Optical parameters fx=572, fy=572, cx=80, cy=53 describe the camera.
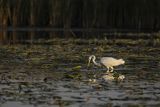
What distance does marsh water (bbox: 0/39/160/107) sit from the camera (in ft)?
35.1

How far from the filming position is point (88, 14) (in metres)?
40.0

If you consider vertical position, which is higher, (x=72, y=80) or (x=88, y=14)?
(x=88, y=14)

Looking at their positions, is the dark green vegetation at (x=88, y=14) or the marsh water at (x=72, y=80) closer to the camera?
the marsh water at (x=72, y=80)

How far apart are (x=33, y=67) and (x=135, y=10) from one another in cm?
A: 2515

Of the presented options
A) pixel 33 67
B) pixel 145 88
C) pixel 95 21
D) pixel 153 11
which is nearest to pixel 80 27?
pixel 95 21

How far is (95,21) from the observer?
40.9m

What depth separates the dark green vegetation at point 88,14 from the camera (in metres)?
39.5

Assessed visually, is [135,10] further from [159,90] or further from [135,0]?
[159,90]

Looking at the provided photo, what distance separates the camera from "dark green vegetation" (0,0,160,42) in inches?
1554

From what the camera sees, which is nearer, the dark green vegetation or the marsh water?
the marsh water

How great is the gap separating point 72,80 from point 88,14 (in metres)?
26.7

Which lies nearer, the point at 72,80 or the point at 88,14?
the point at 72,80

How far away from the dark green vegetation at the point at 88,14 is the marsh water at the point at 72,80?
18.2m

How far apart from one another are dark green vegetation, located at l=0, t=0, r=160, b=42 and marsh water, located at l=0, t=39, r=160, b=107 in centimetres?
1819
